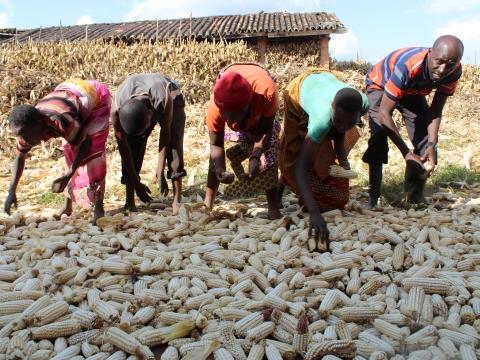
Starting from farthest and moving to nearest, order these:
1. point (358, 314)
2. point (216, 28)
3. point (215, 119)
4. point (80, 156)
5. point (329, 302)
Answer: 1. point (216, 28)
2. point (80, 156)
3. point (215, 119)
4. point (329, 302)
5. point (358, 314)

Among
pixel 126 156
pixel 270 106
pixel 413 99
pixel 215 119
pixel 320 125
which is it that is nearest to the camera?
pixel 320 125

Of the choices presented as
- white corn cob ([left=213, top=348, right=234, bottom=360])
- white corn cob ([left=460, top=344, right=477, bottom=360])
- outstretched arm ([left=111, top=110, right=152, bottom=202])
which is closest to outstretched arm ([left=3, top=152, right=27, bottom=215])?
outstretched arm ([left=111, top=110, right=152, bottom=202])

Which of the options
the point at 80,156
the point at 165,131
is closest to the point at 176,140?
the point at 165,131

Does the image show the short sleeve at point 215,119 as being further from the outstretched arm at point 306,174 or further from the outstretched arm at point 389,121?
the outstretched arm at point 389,121

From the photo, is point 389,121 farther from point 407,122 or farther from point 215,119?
point 215,119

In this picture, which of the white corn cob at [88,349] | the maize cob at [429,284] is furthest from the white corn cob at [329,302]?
the white corn cob at [88,349]

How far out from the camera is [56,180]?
413 cm

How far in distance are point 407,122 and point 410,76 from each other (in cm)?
81

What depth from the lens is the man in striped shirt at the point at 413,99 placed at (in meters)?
4.15

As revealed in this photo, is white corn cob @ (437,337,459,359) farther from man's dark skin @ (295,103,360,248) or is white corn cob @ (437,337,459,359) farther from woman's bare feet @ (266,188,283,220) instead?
woman's bare feet @ (266,188,283,220)

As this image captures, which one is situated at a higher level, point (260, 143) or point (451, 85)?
point (451, 85)

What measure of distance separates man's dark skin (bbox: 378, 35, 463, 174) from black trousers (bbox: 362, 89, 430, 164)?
15cm

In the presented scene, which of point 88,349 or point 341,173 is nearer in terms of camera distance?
point 88,349

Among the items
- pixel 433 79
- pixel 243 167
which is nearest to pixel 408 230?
pixel 433 79
